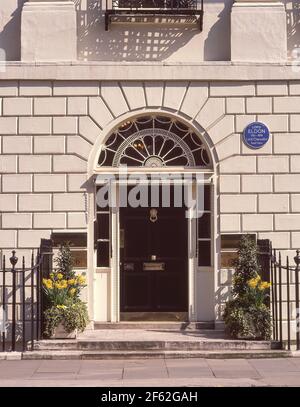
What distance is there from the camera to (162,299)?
47.5 ft

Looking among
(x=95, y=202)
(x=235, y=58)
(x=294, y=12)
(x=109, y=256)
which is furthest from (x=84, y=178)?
(x=294, y=12)

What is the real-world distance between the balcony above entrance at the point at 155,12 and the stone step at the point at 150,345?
5.60 meters

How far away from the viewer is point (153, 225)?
1459 cm

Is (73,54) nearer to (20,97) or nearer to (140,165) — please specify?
(20,97)

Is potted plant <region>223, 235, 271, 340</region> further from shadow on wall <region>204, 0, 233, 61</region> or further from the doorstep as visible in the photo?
shadow on wall <region>204, 0, 233, 61</region>

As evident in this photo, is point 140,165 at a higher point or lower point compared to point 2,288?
higher

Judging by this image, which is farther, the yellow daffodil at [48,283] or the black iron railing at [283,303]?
the yellow daffodil at [48,283]

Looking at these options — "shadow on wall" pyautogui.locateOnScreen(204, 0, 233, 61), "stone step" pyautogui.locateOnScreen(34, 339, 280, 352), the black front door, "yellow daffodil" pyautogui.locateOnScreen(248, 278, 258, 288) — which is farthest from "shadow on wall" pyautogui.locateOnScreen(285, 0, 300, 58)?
"stone step" pyautogui.locateOnScreen(34, 339, 280, 352)

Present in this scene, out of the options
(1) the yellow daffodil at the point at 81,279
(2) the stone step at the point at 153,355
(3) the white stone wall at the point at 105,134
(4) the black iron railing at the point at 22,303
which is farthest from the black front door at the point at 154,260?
(2) the stone step at the point at 153,355

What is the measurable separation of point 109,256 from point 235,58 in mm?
4223

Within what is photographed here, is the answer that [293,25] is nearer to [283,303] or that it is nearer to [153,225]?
[153,225]

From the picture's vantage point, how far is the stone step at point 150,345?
1271 centimetres

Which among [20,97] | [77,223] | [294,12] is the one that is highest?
[294,12]

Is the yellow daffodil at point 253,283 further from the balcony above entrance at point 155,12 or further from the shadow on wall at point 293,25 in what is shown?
the balcony above entrance at point 155,12
